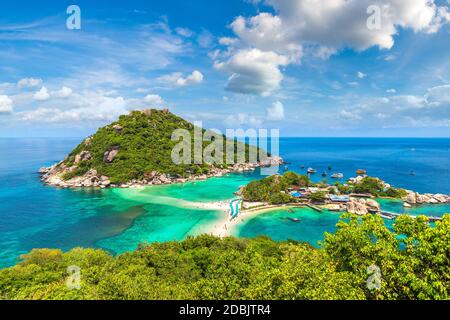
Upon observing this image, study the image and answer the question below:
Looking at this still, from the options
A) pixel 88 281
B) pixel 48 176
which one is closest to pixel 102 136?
pixel 48 176

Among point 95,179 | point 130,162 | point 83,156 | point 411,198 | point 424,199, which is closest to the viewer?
point 411,198

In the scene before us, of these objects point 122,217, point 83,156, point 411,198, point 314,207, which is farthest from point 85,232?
point 411,198

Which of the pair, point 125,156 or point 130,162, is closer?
point 130,162

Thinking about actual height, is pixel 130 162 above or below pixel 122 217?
above

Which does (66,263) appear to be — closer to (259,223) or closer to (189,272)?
(189,272)

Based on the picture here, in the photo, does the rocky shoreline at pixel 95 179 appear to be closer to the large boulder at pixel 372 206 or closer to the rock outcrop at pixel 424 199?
the large boulder at pixel 372 206

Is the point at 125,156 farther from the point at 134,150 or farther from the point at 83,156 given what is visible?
the point at 83,156

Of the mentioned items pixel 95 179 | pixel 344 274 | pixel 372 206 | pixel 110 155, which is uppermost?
pixel 110 155

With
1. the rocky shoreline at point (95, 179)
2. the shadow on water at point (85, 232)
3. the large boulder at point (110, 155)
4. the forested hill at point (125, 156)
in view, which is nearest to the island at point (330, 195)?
the shadow on water at point (85, 232)

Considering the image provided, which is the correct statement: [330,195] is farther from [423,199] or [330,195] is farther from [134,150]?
[134,150]

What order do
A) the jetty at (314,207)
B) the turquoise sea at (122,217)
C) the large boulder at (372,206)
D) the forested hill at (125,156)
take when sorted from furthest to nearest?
1. the forested hill at (125,156)
2. the jetty at (314,207)
3. the large boulder at (372,206)
4. the turquoise sea at (122,217)

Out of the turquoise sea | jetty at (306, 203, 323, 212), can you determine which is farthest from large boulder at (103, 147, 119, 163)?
jetty at (306, 203, 323, 212)

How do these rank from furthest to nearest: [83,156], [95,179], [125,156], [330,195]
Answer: [83,156]
[125,156]
[95,179]
[330,195]
